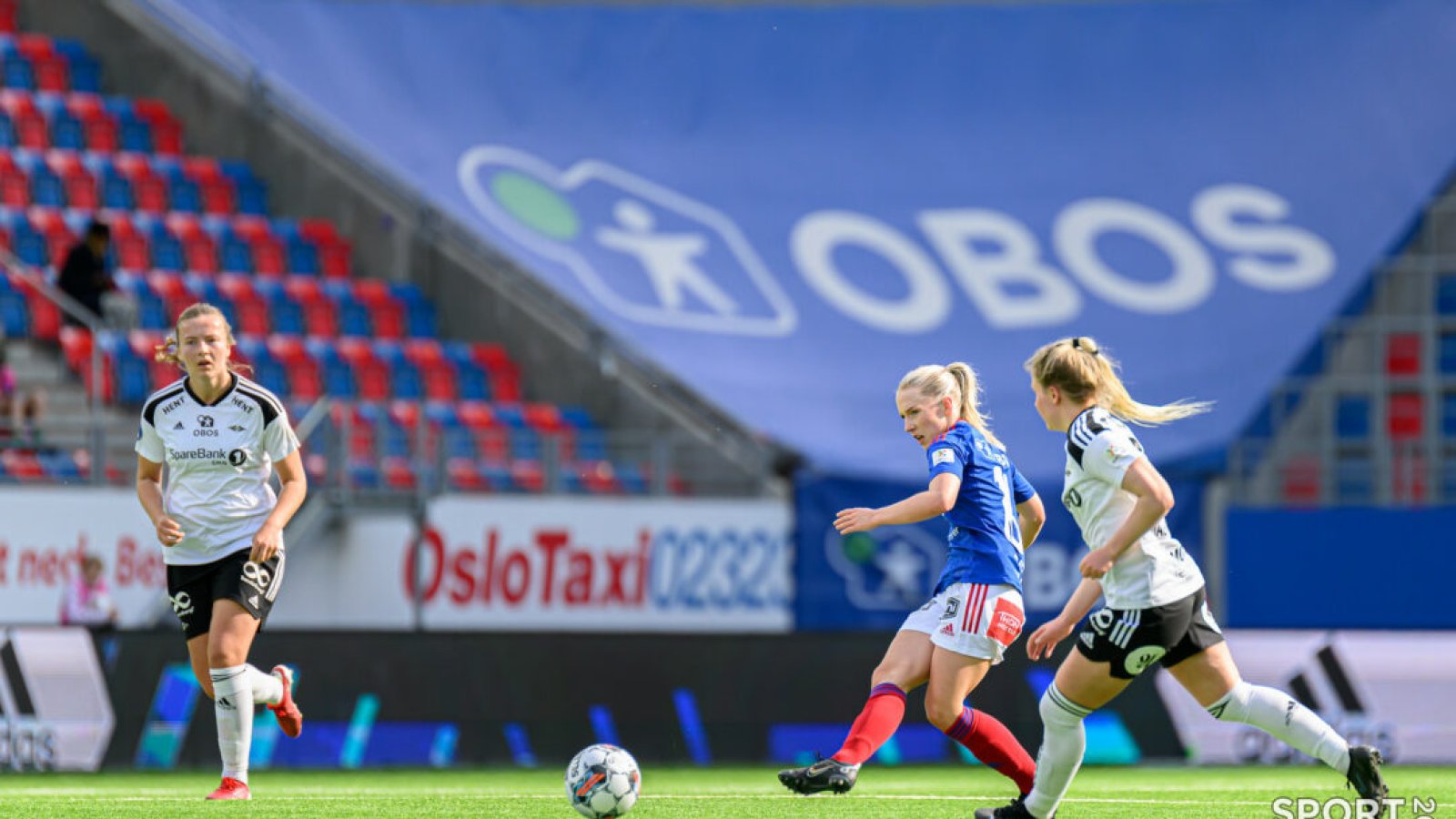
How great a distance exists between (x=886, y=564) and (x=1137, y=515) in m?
9.44

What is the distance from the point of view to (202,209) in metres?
20.7

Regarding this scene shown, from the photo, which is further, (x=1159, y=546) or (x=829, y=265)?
(x=829, y=265)

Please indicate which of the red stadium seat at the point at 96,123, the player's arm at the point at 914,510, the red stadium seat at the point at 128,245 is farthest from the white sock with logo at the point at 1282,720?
the red stadium seat at the point at 96,123

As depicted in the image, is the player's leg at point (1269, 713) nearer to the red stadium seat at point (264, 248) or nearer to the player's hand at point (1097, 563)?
the player's hand at point (1097, 563)

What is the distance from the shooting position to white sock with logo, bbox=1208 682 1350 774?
7.28 metres

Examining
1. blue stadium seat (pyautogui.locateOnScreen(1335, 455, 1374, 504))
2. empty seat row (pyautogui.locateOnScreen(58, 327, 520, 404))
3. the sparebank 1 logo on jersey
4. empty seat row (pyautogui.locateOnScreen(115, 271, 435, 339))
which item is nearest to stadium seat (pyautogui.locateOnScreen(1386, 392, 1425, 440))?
blue stadium seat (pyautogui.locateOnScreen(1335, 455, 1374, 504))

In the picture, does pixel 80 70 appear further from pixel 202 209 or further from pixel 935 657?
pixel 935 657

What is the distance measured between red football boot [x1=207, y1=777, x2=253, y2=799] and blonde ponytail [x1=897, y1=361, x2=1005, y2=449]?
3.11 meters

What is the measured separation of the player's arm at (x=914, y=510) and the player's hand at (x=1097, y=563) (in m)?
0.62

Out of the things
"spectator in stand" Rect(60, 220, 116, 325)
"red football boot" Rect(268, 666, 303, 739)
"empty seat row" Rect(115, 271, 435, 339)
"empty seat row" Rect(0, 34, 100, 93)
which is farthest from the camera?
"empty seat row" Rect(0, 34, 100, 93)

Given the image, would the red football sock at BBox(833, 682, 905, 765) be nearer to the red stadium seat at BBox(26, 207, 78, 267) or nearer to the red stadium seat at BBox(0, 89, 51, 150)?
the red stadium seat at BBox(26, 207, 78, 267)

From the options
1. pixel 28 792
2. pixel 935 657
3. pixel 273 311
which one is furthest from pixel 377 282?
pixel 935 657

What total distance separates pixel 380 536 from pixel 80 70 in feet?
25.0

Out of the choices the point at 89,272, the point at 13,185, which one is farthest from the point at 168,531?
the point at 13,185
